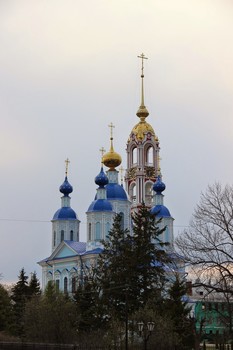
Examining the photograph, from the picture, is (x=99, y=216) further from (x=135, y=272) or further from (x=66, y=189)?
Result: (x=135, y=272)

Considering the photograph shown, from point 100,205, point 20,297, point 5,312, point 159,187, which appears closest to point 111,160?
point 159,187

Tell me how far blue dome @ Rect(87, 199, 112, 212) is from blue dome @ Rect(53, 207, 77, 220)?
172 inches

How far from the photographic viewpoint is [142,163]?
79375mm

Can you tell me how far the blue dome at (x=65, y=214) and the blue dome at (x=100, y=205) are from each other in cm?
436

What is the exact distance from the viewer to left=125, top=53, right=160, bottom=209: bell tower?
77.9 m

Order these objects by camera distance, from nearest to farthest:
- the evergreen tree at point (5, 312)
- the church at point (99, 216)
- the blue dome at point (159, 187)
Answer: the evergreen tree at point (5, 312) < the church at point (99, 216) < the blue dome at point (159, 187)

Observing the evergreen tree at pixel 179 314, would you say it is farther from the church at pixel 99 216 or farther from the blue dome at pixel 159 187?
the blue dome at pixel 159 187

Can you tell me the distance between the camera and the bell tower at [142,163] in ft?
256

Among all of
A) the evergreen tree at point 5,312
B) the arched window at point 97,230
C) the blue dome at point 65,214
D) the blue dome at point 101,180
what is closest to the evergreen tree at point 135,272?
the evergreen tree at point 5,312

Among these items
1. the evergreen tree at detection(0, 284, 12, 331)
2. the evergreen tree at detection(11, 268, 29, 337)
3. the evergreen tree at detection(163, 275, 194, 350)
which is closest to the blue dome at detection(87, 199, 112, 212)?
the evergreen tree at detection(11, 268, 29, 337)

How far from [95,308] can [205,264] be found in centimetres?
1453

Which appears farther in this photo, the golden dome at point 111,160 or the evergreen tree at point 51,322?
the golden dome at point 111,160

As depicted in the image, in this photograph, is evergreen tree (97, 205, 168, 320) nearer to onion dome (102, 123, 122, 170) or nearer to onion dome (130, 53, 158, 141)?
onion dome (102, 123, 122, 170)

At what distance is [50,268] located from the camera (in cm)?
6781
